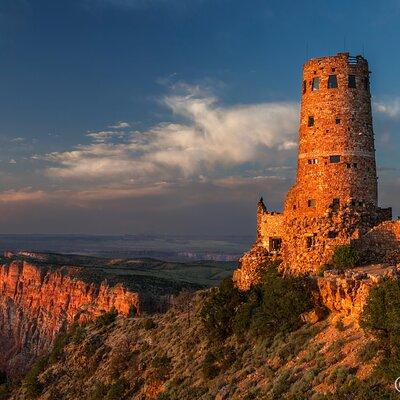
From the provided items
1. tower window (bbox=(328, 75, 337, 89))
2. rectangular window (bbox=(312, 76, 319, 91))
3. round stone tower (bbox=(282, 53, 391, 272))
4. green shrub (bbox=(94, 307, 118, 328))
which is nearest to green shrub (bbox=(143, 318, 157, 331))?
green shrub (bbox=(94, 307, 118, 328))

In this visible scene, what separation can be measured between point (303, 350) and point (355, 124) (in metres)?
17.6

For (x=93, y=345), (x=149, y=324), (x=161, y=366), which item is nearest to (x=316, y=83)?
(x=161, y=366)

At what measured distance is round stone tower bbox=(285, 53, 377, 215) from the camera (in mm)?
39125

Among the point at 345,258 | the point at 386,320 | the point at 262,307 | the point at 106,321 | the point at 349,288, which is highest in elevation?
the point at 345,258

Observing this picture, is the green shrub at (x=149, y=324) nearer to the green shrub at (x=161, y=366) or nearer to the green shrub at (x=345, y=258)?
the green shrub at (x=161, y=366)

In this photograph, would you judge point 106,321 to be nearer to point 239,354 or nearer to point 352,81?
point 239,354

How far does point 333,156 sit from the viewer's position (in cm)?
3922

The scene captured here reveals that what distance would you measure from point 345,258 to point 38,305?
9934 cm

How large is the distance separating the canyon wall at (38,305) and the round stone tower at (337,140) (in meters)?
50.3

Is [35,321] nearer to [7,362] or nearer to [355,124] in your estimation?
[7,362]

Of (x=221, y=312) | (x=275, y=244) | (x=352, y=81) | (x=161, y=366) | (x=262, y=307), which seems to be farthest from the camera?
(x=275, y=244)

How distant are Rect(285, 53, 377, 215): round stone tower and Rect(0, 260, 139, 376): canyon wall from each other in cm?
5035

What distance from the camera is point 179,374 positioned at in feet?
123

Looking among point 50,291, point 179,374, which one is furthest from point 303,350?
point 50,291
